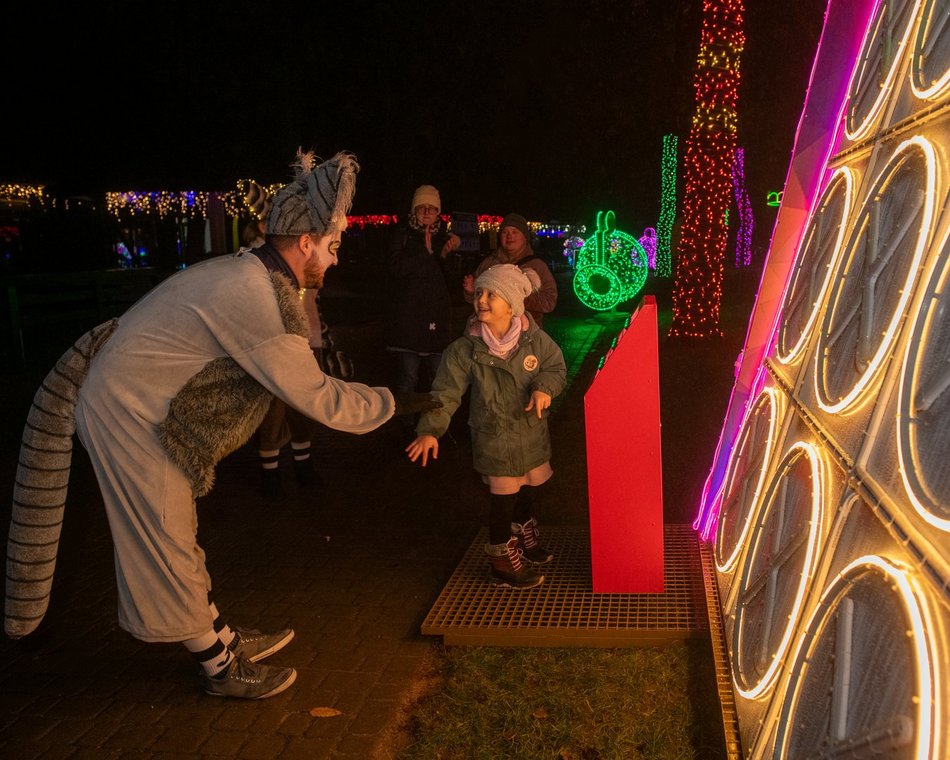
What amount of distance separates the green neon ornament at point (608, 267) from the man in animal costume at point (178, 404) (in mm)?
16140

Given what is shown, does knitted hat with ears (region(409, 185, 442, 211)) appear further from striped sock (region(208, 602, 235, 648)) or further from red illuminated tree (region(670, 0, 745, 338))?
red illuminated tree (region(670, 0, 745, 338))

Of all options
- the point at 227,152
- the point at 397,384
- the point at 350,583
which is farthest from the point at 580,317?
the point at 350,583

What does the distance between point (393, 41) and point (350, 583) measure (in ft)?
51.8

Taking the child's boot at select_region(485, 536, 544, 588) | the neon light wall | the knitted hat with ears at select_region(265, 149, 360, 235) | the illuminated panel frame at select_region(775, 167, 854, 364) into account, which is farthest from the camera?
the child's boot at select_region(485, 536, 544, 588)

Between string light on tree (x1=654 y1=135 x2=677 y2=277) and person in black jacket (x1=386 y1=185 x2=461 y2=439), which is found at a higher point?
string light on tree (x1=654 y1=135 x2=677 y2=277)

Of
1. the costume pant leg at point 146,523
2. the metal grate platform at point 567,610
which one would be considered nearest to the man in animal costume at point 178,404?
the costume pant leg at point 146,523

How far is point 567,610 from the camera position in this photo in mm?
4176

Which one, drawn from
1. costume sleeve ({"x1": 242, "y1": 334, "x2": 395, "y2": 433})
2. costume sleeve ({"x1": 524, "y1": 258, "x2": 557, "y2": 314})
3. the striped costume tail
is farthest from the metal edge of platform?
costume sleeve ({"x1": 524, "y1": 258, "x2": 557, "y2": 314})

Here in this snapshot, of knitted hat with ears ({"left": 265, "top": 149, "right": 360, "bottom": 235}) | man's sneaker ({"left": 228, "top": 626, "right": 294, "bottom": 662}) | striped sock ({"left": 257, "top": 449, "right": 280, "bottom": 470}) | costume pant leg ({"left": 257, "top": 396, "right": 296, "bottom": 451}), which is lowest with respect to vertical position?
man's sneaker ({"left": 228, "top": 626, "right": 294, "bottom": 662})

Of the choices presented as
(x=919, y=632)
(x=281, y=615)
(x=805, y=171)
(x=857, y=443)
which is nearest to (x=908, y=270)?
(x=857, y=443)

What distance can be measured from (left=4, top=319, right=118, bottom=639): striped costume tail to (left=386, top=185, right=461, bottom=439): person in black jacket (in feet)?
12.5

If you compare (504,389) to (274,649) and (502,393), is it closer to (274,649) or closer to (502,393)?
(502,393)

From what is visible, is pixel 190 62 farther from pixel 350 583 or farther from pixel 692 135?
pixel 350 583

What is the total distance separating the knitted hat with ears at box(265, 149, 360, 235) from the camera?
11.1 feet
